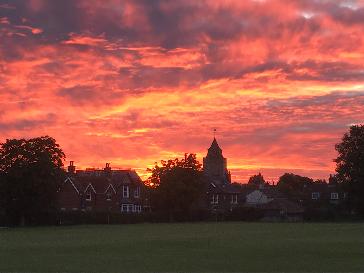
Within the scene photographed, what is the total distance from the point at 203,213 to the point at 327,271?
289 ft

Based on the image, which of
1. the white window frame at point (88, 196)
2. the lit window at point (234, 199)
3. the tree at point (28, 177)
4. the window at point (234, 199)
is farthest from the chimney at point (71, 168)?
the tree at point (28, 177)

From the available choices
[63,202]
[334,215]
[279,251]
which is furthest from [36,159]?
[279,251]

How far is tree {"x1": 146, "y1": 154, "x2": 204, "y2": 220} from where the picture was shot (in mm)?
111875

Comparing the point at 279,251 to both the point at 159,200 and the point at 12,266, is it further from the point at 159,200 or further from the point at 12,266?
the point at 159,200

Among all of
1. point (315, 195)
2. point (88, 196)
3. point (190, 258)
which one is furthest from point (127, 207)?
point (190, 258)

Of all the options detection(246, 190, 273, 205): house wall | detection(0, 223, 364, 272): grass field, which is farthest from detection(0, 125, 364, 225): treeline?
detection(0, 223, 364, 272): grass field

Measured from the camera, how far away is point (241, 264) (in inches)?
1089

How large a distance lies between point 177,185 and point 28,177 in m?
30.7

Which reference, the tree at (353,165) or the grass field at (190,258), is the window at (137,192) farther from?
the grass field at (190,258)

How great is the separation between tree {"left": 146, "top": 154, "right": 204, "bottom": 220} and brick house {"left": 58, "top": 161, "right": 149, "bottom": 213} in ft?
33.3

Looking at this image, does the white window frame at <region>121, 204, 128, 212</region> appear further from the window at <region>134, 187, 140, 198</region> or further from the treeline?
the treeline

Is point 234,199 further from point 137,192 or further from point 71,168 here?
point 71,168

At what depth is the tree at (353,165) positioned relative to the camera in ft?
355

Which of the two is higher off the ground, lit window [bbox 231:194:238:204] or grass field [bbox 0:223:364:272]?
lit window [bbox 231:194:238:204]
